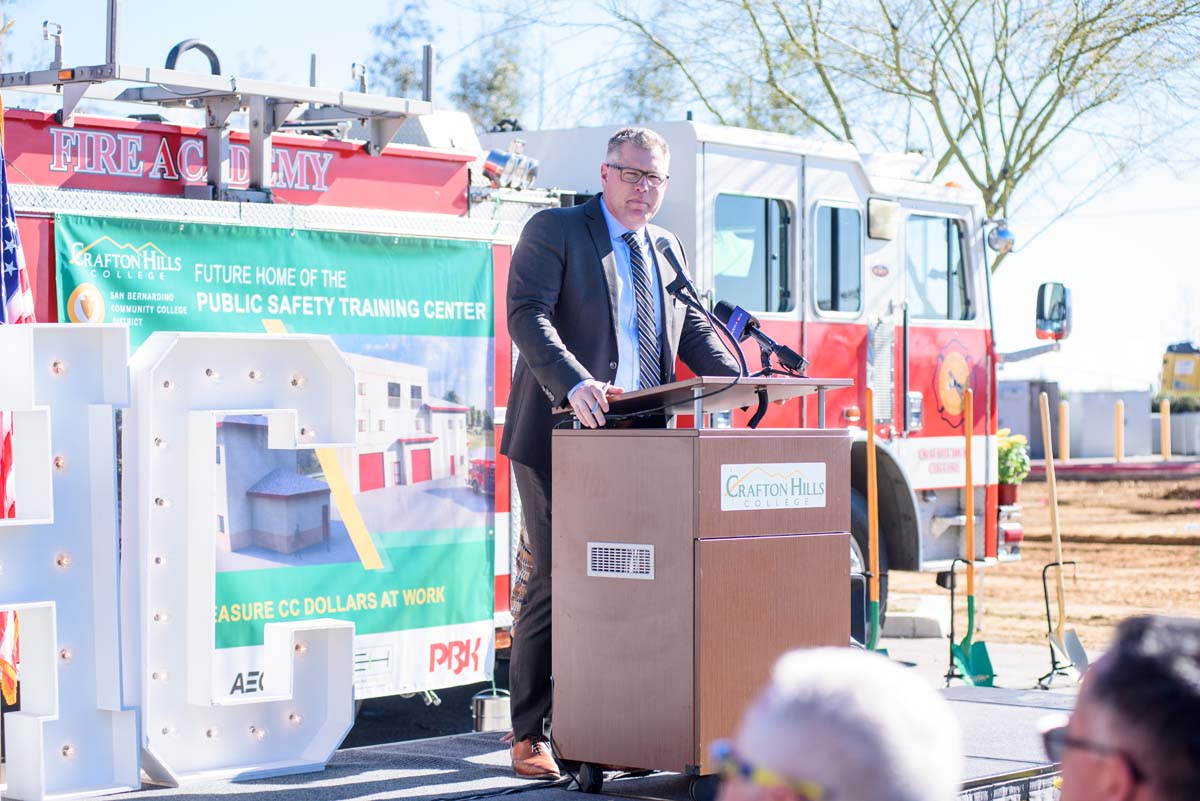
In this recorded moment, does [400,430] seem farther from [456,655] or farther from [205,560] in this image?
[205,560]

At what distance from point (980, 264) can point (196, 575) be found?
619cm

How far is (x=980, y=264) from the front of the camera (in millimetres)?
9812

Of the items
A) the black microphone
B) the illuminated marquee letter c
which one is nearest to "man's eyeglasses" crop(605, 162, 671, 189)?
the black microphone

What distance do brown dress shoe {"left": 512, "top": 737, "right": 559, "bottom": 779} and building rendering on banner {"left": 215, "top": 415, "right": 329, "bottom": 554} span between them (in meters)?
1.37

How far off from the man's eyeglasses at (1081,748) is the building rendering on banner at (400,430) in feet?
14.8

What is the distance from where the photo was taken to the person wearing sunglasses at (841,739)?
4.74ft

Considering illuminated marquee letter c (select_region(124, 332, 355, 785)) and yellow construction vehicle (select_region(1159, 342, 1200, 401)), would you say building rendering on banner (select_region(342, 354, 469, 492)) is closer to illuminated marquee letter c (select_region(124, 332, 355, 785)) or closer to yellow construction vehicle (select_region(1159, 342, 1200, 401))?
illuminated marquee letter c (select_region(124, 332, 355, 785))

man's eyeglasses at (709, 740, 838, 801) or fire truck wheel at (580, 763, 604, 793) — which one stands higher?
man's eyeglasses at (709, 740, 838, 801)

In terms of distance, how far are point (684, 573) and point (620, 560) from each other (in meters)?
0.22

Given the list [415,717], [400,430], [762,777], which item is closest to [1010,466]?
[415,717]

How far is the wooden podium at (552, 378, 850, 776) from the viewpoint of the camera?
444 cm

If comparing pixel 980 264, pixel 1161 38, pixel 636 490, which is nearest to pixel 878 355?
pixel 980 264

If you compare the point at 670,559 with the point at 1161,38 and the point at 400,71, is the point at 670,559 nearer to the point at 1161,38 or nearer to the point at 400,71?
the point at 1161,38

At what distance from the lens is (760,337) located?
4.94m
